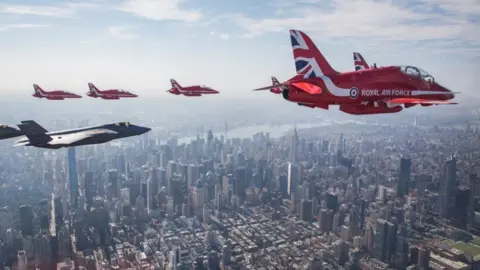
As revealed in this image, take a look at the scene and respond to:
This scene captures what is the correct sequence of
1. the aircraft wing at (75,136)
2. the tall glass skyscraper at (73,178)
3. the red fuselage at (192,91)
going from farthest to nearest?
the tall glass skyscraper at (73,178) < the red fuselage at (192,91) < the aircraft wing at (75,136)

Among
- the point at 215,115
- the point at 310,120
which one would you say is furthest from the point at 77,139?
the point at 310,120

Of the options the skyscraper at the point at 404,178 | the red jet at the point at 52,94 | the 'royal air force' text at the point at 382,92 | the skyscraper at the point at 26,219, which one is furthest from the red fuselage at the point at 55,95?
the skyscraper at the point at 404,178

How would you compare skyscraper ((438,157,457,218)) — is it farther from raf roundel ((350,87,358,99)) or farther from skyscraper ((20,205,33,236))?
skyscraper ((20,205,33,236))

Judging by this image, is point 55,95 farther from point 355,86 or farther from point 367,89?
point 367,89

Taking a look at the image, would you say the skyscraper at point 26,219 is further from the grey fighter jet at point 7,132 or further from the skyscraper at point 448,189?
the skyscraper at point 448,189

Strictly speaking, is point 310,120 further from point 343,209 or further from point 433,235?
point 433,235

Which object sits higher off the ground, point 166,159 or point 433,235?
point 166,159

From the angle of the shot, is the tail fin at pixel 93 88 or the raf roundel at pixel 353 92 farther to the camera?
the tail fin at pixel 93 88
